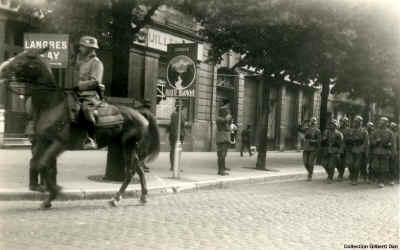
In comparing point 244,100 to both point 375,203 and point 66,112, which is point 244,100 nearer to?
point 375,203

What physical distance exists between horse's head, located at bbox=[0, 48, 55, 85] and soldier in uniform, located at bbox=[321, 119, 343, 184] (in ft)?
32.5

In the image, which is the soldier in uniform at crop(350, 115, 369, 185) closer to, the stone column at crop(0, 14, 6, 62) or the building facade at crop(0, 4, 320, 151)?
the building facade at crop(0, 4, 320, 151)

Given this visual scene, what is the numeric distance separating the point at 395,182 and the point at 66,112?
12.0 metres

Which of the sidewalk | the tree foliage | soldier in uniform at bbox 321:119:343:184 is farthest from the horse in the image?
the tree foliage

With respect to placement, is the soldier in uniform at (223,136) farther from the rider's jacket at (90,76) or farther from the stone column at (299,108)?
the stone column at (299,108)

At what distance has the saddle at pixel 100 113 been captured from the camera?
8.42 m

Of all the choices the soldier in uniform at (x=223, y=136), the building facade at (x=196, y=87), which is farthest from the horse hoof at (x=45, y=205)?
the building facade at (x=196, y=87)

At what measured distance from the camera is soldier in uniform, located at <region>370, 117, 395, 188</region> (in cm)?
1553

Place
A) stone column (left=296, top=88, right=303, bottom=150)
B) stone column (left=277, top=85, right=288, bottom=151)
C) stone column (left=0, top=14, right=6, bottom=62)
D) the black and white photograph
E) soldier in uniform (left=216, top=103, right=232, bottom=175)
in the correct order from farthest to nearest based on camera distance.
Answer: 1. stone column (left=296, top=88, right=303, bottom=150)
2. stone column (left=277, top=85, right=288, bottom=151)
3. stone column (left=0, top=14, right=6, bottom=62)
4. soldier in uniform (left=216, top=103, right=232, bottom=175)
5. the black and white photograph

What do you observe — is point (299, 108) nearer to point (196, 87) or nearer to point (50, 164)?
point (196, 87)

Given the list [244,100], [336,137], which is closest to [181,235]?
[336,137]

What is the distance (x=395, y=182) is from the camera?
17.1 meters

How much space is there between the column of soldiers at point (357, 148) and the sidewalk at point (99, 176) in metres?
1.39

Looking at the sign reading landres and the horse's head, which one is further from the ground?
the sign reading landres
